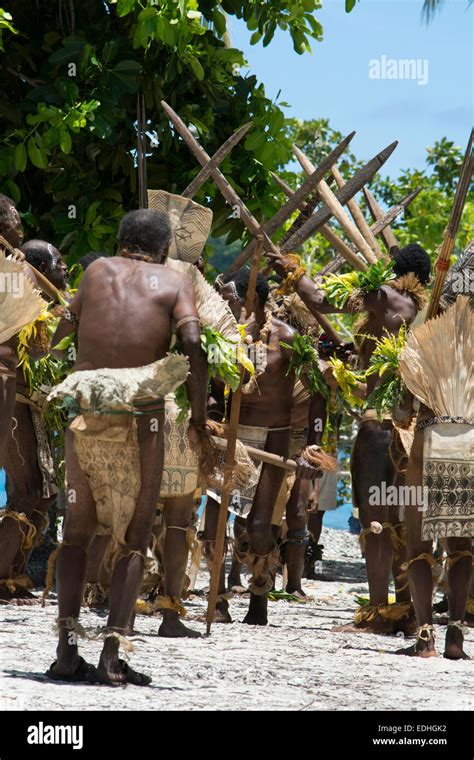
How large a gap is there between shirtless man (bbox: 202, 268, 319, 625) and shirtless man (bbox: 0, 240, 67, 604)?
3.19 ft

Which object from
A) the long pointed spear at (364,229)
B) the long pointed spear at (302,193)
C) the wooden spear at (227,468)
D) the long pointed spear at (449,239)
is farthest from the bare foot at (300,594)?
the long pointed spear at (449,239)

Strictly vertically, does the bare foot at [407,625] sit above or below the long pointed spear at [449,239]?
below

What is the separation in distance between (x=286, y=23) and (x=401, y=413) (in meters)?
3.98

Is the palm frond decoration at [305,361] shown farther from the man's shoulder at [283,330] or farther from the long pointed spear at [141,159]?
the long pointed spear at [141,159]

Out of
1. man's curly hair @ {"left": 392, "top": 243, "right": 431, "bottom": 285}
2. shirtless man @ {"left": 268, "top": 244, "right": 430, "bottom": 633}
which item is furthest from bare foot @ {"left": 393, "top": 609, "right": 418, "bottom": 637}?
man's curly hair @ {"left": 392, "top": 243, "right": 431, "bottom": 285}

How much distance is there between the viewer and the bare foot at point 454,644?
6.46m

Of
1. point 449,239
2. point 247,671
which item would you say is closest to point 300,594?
point 449,239

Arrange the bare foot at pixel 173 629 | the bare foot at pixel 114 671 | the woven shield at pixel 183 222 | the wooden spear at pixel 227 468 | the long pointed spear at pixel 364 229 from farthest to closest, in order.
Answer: the long pointed spear at pixel 364 229
the woven shield at pixel 183 222
the bare foot at pixel 173 629
the wooden spear at pixel 227 468
the bare foot at pixel 114 671

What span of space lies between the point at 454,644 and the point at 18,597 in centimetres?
263

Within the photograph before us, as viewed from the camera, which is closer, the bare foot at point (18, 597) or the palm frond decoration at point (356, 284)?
the palm frond decoration at point (356, 284)

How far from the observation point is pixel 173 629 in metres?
6.79

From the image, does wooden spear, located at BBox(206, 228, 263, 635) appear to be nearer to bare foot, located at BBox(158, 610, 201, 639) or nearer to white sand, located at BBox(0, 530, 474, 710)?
bare foot, located at BBox(158, 610, 201, 639)

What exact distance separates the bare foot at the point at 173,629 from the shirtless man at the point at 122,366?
4.86ft
